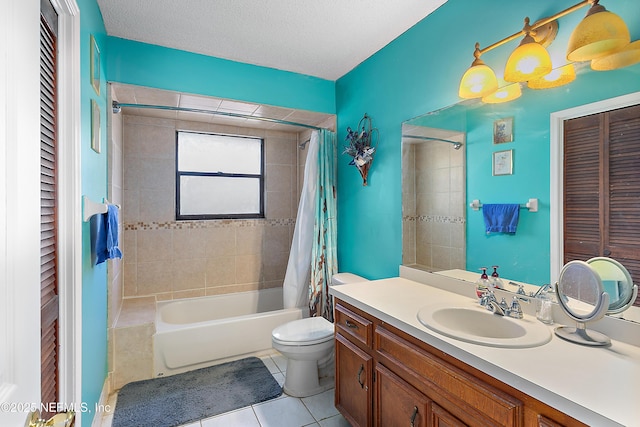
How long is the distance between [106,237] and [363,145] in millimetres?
1856

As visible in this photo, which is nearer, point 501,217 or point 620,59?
point 620,59

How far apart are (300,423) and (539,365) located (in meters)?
1.45

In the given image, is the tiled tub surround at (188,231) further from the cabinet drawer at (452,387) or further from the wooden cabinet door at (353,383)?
the cabinet drawer at (452,387)

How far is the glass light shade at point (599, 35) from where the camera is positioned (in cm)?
115

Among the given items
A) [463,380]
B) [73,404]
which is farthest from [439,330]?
[73,404]

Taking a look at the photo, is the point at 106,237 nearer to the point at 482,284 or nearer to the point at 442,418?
the point at 442,418

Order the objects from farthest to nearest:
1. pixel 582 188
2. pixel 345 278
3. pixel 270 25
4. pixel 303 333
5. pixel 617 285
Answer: pixel 345 278 → pixel 303 333 → pixel 270 25 → pixel 582 188 → pixel 617 285

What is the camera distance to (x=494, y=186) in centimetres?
163

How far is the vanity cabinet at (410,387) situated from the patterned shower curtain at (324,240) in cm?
98

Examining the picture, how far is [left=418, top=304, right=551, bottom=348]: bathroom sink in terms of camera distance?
1112 mm

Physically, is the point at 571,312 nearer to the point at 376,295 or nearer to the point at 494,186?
the point at 494,186

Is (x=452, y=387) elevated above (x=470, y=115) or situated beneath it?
situated beneath

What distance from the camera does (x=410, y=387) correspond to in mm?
1327

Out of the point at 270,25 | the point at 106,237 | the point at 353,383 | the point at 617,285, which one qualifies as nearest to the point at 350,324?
the point at 353,383
